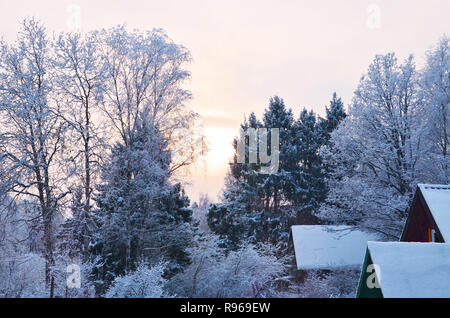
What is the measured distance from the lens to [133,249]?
64.7ft

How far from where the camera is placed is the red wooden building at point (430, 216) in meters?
13.9

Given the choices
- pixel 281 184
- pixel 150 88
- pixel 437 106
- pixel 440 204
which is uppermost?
pixel 150 88

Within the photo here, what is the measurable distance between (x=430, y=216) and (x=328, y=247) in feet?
32.2

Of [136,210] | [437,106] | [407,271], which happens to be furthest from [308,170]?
[407,271]

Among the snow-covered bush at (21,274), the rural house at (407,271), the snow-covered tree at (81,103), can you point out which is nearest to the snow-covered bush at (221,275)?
the snow-covered tree at (81,103)

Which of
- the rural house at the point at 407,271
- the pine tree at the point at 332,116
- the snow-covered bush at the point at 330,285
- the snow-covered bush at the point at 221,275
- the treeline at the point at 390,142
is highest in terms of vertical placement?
the pine tree at the point at 332,116

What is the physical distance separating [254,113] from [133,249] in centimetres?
2000

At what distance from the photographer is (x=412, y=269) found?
9.84m

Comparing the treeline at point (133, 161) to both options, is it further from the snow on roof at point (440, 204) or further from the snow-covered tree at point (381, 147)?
the snow on roof at point (440, 204)

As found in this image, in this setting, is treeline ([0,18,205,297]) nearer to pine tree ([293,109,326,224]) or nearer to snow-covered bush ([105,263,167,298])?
snow-covered bush ([105,263,167,298])

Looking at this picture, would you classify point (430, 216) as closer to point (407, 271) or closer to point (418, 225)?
point (418, 225)

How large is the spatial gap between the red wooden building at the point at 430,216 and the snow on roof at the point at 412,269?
9.85 feet
